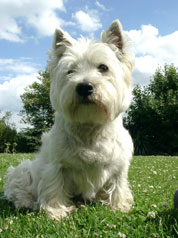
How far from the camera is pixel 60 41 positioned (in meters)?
3.79

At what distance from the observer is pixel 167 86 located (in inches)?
1090

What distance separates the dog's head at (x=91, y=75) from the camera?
3.21 meters

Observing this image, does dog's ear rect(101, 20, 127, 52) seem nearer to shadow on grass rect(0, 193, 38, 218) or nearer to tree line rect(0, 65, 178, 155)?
shadow on grass rect(0, 193, 38, 218)

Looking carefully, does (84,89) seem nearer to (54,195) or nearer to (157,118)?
(54,195)

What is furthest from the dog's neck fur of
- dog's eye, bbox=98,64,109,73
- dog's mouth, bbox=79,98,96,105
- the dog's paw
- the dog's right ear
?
the dog's right ear

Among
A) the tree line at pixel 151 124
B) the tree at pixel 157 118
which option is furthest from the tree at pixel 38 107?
the tree at pixel 157 118

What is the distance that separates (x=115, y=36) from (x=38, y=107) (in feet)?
103

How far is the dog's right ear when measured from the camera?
3.72 metres

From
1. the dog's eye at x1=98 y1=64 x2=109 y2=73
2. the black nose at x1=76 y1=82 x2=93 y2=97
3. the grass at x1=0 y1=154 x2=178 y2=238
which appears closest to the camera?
the grass at x1=0 y1=154 x2=178 y2=238

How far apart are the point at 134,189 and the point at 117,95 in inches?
80.9

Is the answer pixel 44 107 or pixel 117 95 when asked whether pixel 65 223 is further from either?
pixel 44 107

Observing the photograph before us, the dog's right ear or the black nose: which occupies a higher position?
the dog's right ear

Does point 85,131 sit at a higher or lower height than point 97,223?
higher

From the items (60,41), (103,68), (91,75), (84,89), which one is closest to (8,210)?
(84,89)
